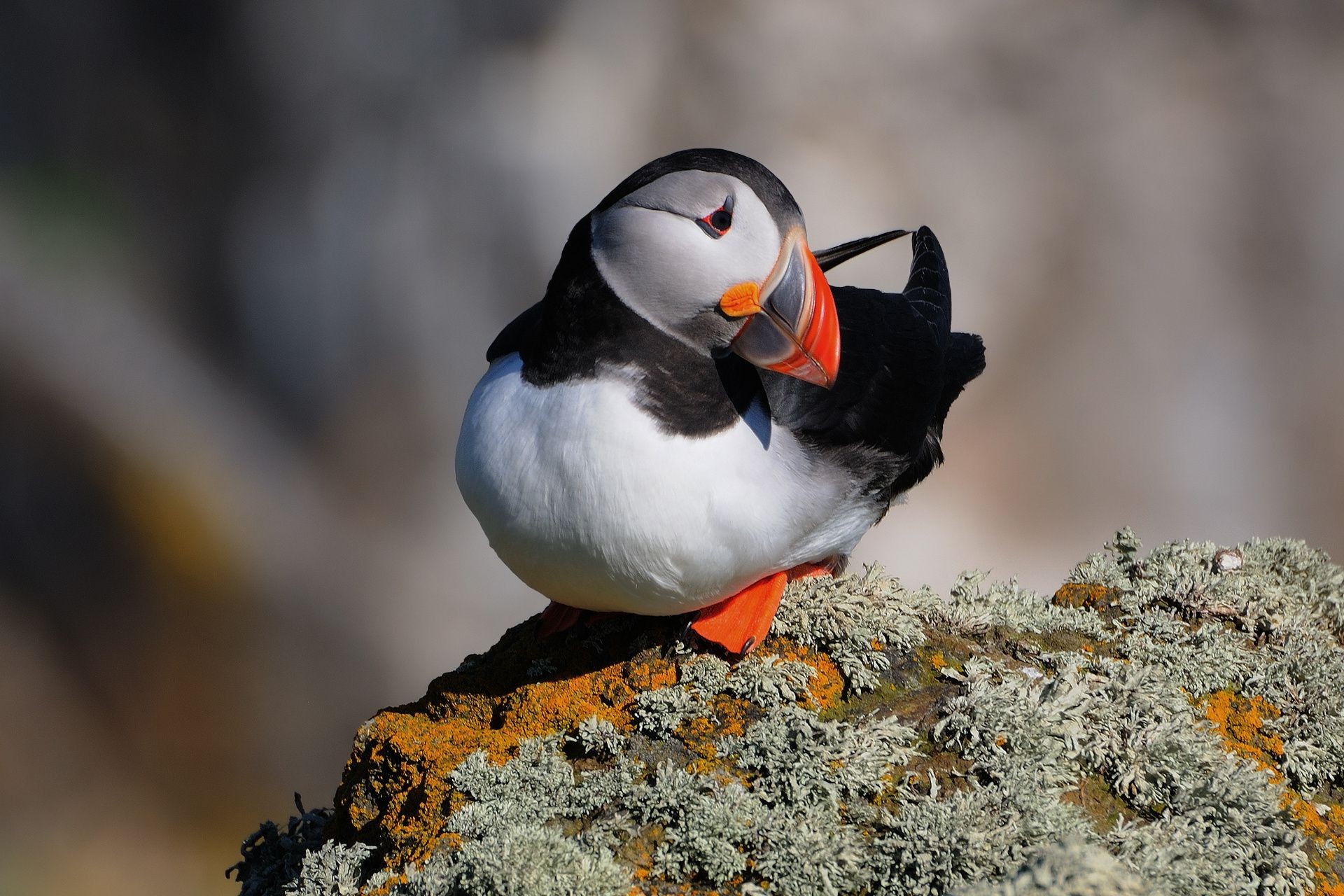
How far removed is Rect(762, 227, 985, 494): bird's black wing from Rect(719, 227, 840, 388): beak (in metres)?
0.29

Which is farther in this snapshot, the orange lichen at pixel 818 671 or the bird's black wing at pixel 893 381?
the bird's black wing at pixel 893 381

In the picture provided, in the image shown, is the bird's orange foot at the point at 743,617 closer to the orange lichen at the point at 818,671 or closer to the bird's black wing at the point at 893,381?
the orange lichen at the point at 818,671

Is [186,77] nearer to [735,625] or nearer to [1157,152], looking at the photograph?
[735,625]

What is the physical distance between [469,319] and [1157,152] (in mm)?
4853

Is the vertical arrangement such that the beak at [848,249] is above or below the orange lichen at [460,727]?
above

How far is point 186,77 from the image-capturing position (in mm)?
6137

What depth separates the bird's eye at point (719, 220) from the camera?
2.46 m

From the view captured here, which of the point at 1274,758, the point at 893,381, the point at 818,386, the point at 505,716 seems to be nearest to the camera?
the point at 1274,758

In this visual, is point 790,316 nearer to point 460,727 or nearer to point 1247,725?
point 460,727

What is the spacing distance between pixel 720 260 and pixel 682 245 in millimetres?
96

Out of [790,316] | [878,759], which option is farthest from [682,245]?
[878,759]

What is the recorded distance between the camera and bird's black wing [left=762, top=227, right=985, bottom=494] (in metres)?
2.96

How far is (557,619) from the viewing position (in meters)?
3.15

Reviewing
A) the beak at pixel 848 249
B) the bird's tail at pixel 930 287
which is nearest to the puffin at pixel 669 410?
the beak at pixel 848 249
